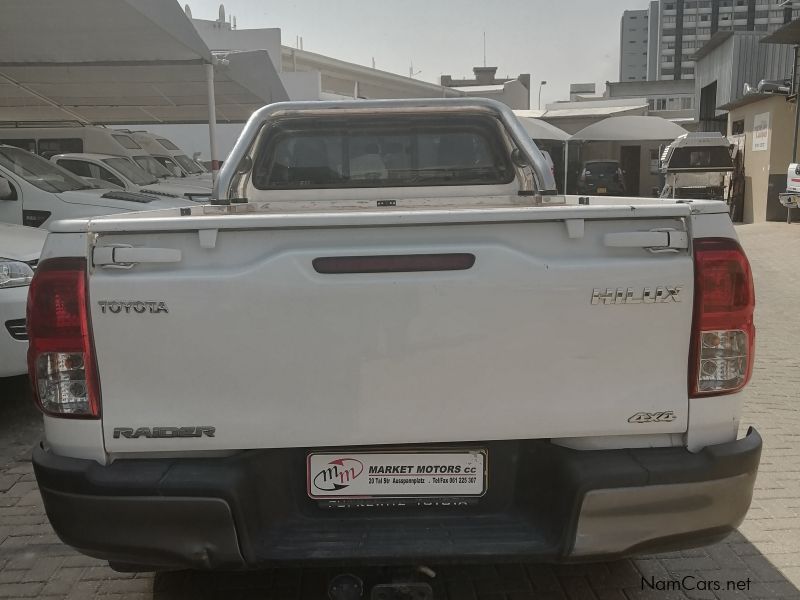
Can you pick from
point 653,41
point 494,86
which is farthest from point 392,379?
point 653,41

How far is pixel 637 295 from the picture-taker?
7.00 ft

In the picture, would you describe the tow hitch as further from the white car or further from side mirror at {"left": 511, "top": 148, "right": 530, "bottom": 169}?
the white car

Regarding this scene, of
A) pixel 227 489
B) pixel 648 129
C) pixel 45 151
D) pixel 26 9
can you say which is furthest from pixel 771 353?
pixel 648 129

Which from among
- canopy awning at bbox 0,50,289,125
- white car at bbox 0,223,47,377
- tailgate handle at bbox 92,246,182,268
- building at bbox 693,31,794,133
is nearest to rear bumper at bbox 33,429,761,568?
tailgate handle at bbox 92,246,182,268

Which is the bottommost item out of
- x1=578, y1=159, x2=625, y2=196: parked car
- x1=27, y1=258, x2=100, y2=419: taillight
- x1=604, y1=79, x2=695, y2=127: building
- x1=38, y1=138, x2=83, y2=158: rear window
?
x1=27, y1=258, x2=100, y2=419: taillight

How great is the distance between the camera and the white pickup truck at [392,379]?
2.12 metres

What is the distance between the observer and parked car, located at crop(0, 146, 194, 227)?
8.75 meters

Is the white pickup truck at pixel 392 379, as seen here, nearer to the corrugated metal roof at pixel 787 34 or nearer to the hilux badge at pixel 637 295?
the hilux badge at pixel 637 295

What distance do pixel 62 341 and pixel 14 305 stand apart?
2.90 metres

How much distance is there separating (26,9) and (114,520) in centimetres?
989

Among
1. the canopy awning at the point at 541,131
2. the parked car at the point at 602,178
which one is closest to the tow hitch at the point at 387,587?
the canopy awning at the point at 541,131

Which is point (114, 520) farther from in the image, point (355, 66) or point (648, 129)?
point (355, 66)

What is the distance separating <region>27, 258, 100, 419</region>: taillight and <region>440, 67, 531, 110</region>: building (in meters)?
49.2

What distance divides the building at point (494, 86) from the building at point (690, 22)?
174 feet
